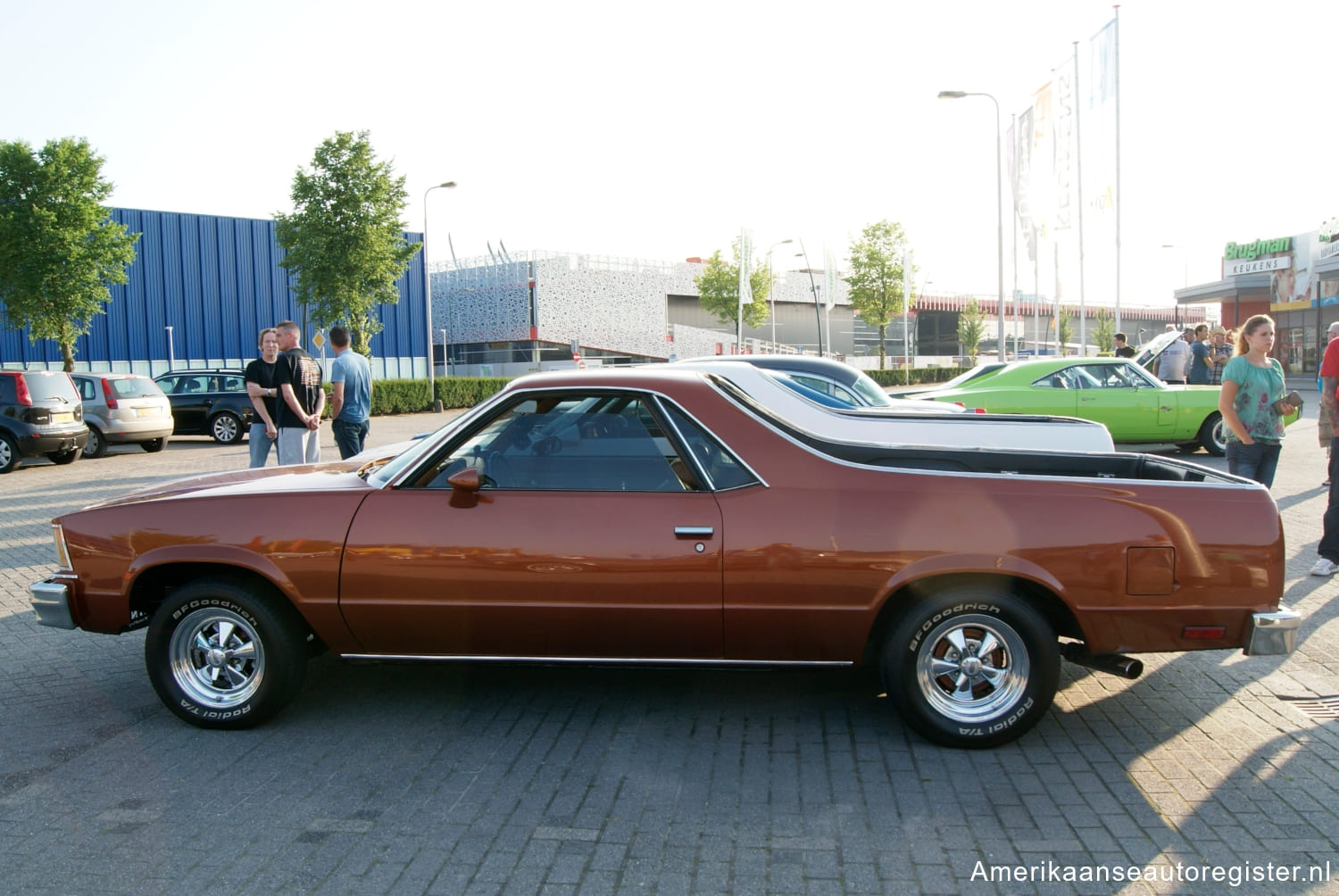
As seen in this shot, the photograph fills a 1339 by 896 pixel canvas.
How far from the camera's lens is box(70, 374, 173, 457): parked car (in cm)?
1753

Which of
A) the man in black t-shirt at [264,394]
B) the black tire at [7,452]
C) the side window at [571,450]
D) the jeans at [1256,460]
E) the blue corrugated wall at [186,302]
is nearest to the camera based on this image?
the side window at [571,450]

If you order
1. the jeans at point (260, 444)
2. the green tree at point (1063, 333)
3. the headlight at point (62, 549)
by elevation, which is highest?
the green tree at point (1063, 333)

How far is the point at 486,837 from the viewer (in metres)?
3.40

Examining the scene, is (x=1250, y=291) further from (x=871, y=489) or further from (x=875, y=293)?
(x=871, y=489)

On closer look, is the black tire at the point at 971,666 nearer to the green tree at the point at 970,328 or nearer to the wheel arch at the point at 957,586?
the wheel arch at the point at 957,586

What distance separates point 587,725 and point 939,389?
Result: 10.7 m

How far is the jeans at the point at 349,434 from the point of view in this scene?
9.35m

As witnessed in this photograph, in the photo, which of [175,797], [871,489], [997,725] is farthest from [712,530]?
[175,797]

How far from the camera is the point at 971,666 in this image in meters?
4.08

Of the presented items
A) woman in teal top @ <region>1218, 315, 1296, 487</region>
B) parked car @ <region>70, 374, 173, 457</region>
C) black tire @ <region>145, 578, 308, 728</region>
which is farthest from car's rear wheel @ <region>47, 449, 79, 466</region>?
woman in teal top @ <region>1218, 315, 1296, 487</region>

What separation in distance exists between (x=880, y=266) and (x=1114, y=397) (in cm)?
4368

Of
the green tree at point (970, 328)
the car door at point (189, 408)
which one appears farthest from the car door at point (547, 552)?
the green tree at point (970, 328)

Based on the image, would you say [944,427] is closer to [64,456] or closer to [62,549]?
[62,549]

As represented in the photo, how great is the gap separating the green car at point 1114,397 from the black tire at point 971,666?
1007 cm
